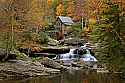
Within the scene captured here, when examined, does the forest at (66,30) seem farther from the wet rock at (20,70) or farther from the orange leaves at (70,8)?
the wet rock at (20,70)

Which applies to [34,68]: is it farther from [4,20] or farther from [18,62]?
[4,20]

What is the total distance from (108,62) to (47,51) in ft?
87.0

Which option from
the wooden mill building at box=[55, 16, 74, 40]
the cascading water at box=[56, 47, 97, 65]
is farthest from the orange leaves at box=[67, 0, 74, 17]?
the cascading water at box=[56, 47, 97, 65]

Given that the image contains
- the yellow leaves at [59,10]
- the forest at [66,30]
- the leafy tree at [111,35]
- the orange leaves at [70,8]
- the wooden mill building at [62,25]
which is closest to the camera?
the leafy tree at [111,35]

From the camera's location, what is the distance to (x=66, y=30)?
208 ft

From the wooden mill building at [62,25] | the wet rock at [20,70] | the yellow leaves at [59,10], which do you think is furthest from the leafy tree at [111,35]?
the yellow leaves at [59,10]

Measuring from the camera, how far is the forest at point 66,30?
18.7m

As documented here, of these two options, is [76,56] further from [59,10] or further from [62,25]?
[59,10]

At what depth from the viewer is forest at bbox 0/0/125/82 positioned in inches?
734

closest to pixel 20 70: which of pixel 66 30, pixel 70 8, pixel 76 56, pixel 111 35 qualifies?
pixel 111 35

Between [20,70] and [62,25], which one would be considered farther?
[62,25]

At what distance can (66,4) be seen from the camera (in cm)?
7675

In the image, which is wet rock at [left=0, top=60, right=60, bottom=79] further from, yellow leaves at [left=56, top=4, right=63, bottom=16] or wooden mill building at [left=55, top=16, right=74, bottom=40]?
yellow leaves at [left=56, top=4, right=63, bottom=16]

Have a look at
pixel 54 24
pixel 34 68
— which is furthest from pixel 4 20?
pixel 54 24
